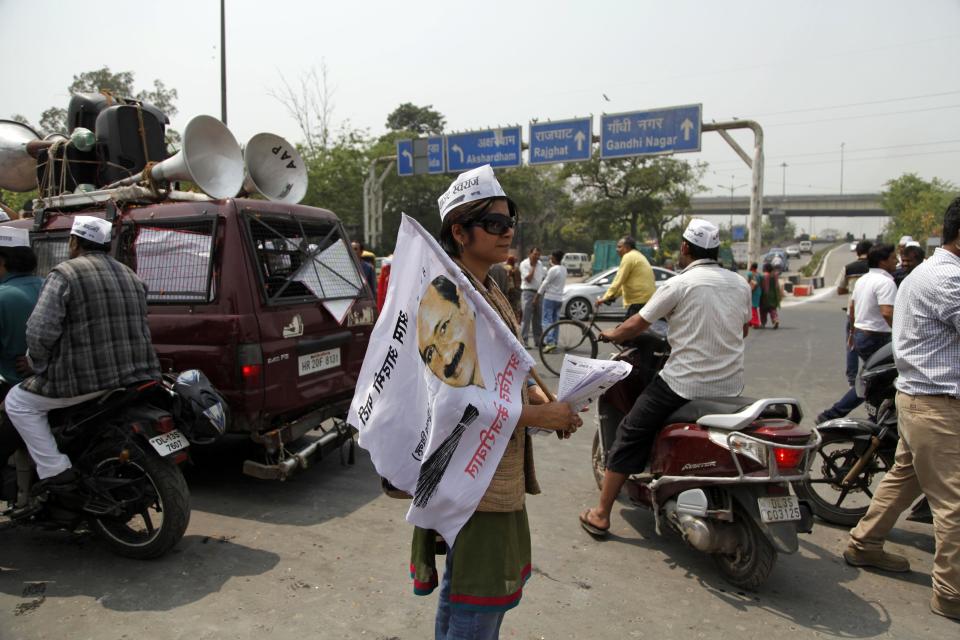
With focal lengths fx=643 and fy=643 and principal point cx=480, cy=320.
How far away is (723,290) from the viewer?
3461 millimetres

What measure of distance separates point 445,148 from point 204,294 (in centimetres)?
1744

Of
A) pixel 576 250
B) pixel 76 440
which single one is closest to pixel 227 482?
pixel 76 440

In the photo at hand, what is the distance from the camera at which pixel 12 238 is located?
368cm

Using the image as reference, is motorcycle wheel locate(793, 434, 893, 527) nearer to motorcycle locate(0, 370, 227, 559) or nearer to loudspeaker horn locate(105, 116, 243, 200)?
motorcycle locate(0, 370, 227, 559)

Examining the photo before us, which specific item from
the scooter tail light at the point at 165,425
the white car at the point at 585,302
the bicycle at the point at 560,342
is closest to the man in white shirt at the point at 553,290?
the bicycle at the point at 560,342

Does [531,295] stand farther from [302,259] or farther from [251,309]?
[251,309]

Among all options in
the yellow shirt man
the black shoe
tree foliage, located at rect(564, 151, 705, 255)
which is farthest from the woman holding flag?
tree foliage, located at rect(564, 151, 705, 255)

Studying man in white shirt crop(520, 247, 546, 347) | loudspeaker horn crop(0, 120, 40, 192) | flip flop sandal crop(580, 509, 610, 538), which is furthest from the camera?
man in white shirt crop(520, 247, 546, 347)

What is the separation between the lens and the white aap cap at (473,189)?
1.83m

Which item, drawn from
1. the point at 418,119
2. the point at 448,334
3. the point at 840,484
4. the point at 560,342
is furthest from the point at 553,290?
the point at 418,119

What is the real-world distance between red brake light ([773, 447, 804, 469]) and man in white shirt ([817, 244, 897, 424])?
2.56 m

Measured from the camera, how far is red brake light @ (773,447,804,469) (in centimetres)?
310

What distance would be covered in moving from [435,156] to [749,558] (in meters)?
19.2

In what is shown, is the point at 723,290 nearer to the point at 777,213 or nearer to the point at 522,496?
the point at 522,496
